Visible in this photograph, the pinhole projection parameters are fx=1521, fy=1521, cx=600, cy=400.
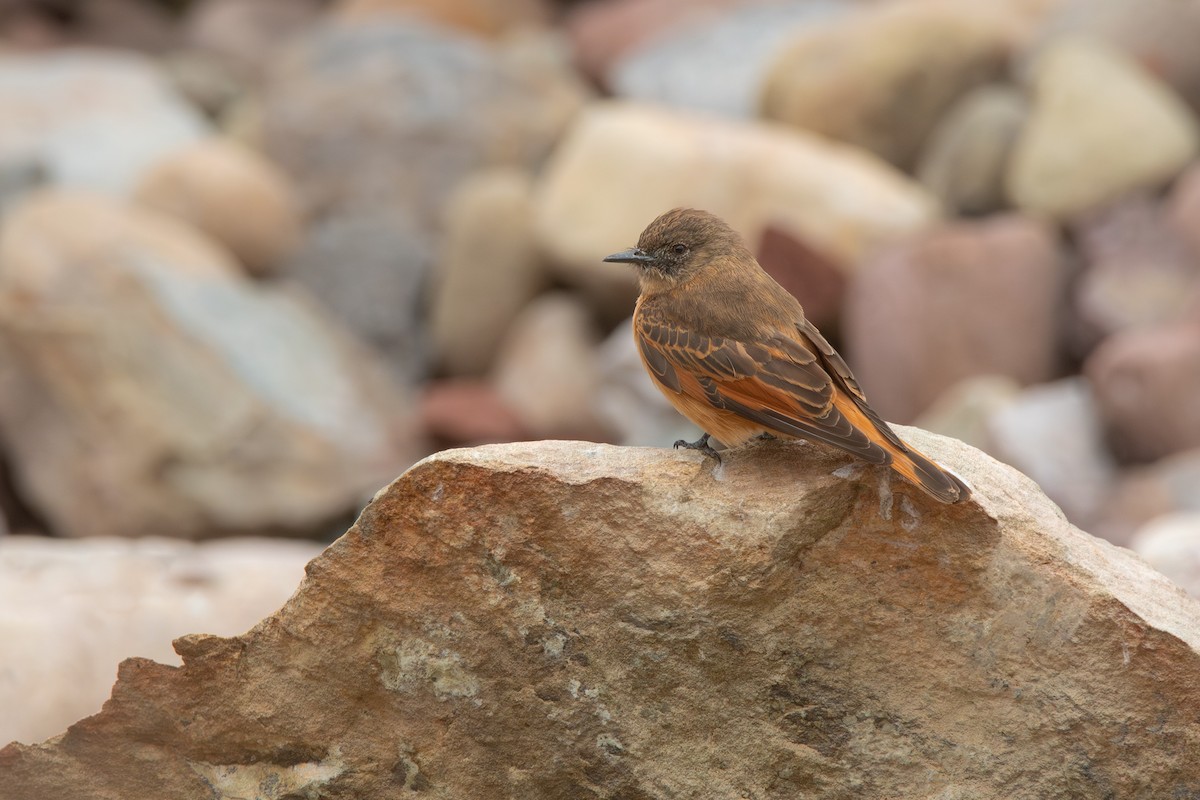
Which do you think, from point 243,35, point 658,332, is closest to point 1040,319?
point 658,332

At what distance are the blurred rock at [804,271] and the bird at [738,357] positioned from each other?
571 cm

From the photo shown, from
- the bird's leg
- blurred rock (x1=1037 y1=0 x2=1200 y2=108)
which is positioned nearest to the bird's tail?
the bird's leg

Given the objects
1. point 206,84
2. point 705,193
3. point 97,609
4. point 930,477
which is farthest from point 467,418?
point 930,477

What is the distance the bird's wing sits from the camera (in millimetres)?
4816

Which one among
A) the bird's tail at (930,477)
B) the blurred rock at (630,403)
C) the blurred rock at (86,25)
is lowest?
the blurred rock at (630,403)

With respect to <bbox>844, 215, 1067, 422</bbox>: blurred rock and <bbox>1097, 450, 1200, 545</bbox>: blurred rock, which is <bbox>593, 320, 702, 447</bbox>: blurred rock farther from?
<bbox>1097, 450, 1200, 545</bbox>: blurred rock

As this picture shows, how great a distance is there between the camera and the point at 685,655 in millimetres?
4773

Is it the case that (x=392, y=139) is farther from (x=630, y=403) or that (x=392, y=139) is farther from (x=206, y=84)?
(x=630, y=403)

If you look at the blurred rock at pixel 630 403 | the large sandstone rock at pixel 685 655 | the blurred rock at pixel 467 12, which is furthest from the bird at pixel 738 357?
the blurred rock at pixel 467 12

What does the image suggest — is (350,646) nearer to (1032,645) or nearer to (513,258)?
(1032,645)

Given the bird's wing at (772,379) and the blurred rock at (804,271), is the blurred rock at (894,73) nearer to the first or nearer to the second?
the blurred rock at (804,271)

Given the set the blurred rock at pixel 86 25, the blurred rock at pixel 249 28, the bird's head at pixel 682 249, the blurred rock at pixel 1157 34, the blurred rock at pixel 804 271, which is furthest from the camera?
the blurred rock at pixel 86 25

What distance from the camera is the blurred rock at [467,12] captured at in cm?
1770

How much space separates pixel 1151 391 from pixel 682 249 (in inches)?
207
